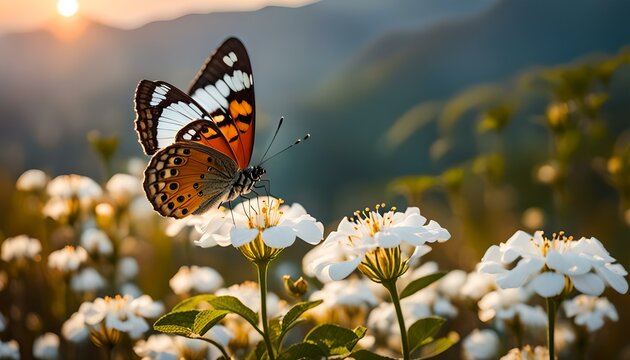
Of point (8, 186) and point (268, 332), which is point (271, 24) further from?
point (268, 332)

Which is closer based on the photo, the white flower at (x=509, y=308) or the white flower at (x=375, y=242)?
the white flower at (x=375, y=242)

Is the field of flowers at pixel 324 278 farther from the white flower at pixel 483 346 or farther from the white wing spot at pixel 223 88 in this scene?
the white wing spot at pixel 223 88

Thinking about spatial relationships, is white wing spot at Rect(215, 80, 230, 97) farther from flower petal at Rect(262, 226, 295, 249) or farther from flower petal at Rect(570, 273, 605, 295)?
→ flower petal at Rect(570, 273, 605, 295)

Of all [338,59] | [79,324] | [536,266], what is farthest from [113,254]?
[338,59]

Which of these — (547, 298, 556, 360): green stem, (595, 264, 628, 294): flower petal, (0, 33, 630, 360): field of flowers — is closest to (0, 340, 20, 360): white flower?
(0, 33, 630, 360): field of flowers

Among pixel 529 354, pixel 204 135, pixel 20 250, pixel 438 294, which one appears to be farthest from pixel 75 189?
pixel 529 354

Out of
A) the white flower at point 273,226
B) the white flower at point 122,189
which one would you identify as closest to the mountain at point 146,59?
the white flower at point 122,189
